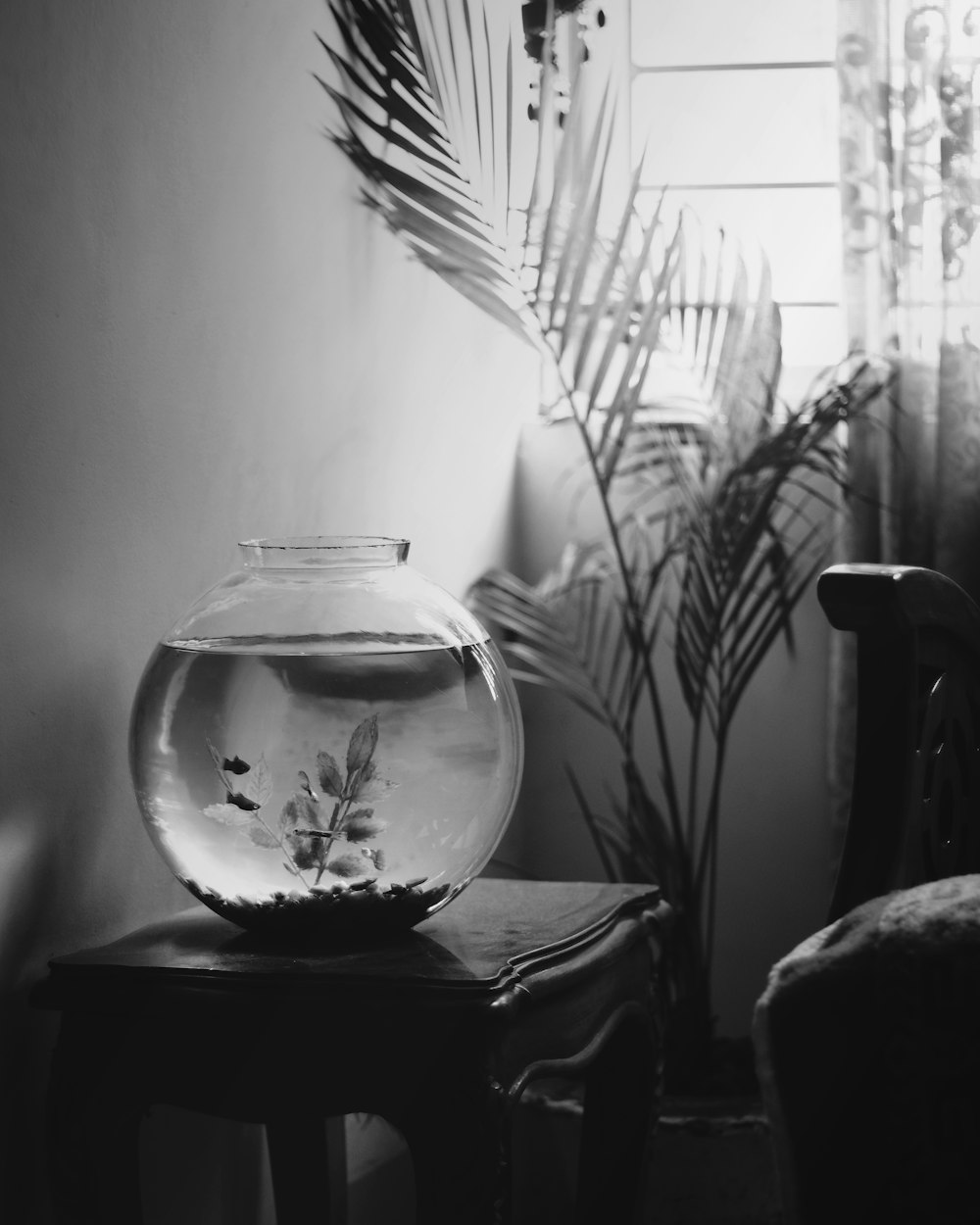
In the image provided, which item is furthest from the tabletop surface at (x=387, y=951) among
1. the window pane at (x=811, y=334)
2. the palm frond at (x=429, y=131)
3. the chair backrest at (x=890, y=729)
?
the window pane at (x=811, y=334)

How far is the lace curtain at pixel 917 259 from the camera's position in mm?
2287

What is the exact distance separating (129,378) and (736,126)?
177 cm

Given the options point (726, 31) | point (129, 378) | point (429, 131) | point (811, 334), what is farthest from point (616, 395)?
point (726, 31)

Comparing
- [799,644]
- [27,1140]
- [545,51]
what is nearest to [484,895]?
[27,1140]

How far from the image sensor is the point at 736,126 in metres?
2.79

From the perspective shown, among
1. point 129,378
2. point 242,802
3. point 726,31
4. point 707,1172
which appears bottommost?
point 707,1172

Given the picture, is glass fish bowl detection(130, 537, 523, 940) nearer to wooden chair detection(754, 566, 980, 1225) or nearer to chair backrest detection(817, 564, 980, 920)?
chair backrest detection(817, 564, 980, 920)

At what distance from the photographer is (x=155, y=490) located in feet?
4.70

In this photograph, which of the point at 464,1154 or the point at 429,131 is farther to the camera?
the point at 429,131

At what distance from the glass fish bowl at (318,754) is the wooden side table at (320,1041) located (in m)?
0.06

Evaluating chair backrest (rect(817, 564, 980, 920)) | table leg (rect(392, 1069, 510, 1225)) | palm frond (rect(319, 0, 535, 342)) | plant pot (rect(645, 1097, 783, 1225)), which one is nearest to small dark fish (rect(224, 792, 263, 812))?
table leg (rect(392, 1069, 510, 1225))

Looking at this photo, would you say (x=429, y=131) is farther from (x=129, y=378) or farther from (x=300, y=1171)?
(x=300, y=1171)

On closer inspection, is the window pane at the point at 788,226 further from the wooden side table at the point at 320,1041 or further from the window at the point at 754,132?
the wooden side table at the point at 320,1041

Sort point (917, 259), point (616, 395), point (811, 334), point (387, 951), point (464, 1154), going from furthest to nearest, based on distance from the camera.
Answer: point (811, 334) → point (917, 259) → point (616, 395) → point (387, 951) → point (464, 1154)
